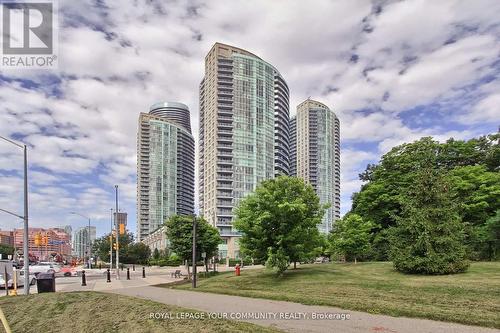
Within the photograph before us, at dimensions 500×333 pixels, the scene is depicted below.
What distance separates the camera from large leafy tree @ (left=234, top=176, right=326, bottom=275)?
22.8 meters

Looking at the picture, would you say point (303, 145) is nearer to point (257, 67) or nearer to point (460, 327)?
point (257, 67)

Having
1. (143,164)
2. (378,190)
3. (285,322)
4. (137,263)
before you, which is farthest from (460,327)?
(143,164)

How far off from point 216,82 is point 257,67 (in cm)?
1656

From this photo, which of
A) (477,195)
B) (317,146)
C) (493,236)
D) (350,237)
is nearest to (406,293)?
(493,236)

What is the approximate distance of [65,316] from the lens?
39.7ft

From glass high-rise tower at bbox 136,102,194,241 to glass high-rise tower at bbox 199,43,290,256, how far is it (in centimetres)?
3919

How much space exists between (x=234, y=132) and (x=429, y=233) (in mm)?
113493

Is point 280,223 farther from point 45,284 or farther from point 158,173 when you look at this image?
point 158,173

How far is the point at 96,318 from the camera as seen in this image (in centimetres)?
1122

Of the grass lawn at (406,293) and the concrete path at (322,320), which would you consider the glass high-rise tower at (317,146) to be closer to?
the grass lawn at (406,293)

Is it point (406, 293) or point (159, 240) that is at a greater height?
point (406, 293)

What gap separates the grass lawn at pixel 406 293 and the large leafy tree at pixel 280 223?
152 centimetres

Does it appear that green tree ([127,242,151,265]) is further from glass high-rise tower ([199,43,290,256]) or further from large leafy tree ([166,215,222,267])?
large leafy tree ([166,215,222,267])

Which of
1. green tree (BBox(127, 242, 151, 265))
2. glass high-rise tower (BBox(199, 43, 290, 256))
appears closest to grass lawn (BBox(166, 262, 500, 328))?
green tree (BBox(127, 242, 151, 265))
